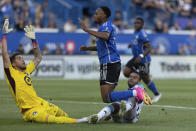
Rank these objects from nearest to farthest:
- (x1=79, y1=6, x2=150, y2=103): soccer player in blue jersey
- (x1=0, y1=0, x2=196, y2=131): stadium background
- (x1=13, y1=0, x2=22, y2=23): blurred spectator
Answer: (x1=79, y1=6, x2=150, y2=103): soccer player in blue jersey
(x1=0, y1=0, x2=196, y2=131): stadium background
(x1=13, y1=0, x2=22, y2=23): blurred spectator

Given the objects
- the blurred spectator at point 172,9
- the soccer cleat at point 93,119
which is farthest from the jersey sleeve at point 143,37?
the blurred spectator at point 172,9

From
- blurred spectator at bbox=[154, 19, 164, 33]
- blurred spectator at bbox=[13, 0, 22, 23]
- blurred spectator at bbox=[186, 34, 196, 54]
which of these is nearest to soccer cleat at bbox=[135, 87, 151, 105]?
blurred spectator at bbox=[13, 0, 22, 23]

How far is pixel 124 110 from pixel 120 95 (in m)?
0.34

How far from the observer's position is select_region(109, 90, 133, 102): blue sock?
29.7 feet

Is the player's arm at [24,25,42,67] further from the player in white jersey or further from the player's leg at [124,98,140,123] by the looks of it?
the player's leg at [124,98,140,123]

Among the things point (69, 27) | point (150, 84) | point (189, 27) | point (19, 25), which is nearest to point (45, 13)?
point (69, 27)

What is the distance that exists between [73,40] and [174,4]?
10.9 m

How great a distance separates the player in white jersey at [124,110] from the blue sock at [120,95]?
10 centimetres

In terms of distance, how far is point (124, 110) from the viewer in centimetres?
904

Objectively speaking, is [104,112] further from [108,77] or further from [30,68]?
[30,68]

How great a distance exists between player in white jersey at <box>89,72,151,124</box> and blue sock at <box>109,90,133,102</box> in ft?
0.32

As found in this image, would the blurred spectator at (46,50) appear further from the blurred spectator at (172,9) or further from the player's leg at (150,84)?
the player's leg at (150,84)

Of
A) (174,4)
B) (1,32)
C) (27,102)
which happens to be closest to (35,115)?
(27,102)

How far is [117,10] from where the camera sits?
112 ft
